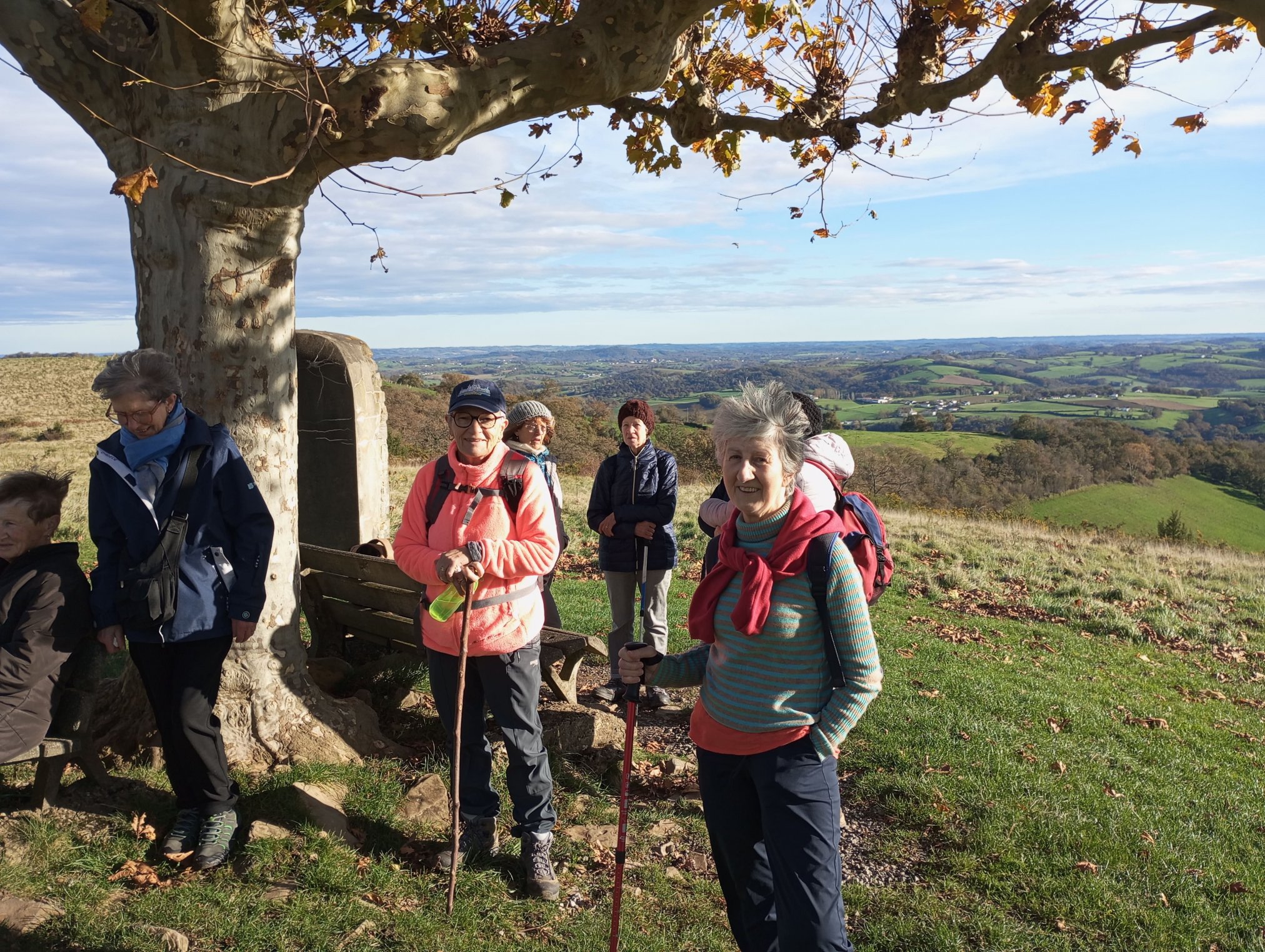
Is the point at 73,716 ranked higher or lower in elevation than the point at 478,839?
higher

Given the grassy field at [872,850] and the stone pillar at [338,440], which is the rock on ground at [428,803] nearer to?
the grassy field at [872,850]

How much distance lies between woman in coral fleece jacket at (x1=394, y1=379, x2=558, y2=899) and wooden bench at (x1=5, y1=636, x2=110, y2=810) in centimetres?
144

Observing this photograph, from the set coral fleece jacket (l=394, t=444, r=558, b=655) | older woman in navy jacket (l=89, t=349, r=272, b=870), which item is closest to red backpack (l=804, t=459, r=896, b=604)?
coral fleece jacket (l=394, t=444, r=558, b=655)

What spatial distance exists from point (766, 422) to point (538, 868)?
7.92ft

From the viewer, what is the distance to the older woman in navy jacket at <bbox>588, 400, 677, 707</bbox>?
237 inches

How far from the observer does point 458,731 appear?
3736 millimetres

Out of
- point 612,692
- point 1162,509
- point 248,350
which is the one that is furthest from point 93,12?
point 1162,509

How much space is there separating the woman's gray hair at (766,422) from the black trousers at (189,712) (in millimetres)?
2523

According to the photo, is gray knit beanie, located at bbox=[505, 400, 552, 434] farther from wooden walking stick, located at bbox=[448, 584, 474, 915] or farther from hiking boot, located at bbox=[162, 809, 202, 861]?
hiking boot, located at bbox=[162, 809, 202, 861]

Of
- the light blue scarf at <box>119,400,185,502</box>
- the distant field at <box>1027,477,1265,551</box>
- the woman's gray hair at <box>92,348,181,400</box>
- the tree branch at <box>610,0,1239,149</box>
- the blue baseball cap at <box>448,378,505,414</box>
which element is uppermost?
the tree branch at <box>610,0,1239,149</box>

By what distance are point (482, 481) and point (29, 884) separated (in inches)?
94.3

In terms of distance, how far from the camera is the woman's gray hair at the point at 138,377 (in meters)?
3.47

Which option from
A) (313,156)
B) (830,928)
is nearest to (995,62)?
(313,156)

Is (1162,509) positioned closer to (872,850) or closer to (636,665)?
(872,850)
